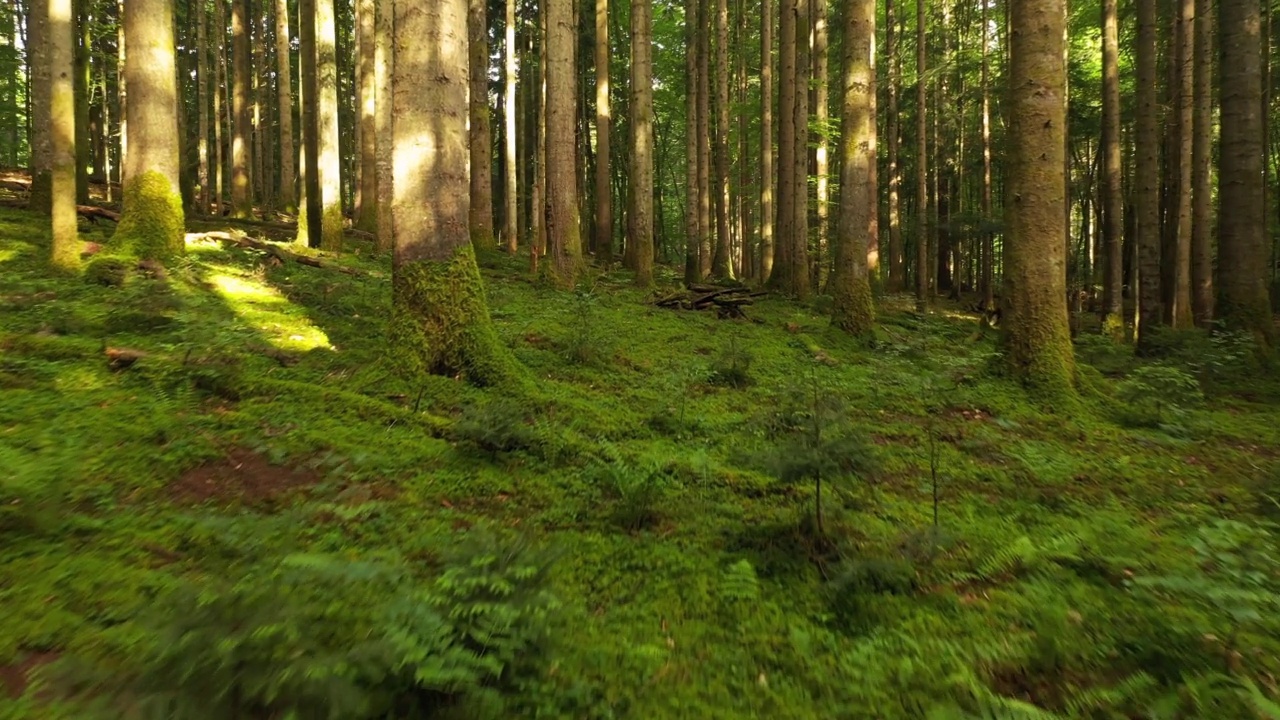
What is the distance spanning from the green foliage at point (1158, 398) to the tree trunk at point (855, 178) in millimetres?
4450

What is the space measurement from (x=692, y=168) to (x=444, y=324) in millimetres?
15725

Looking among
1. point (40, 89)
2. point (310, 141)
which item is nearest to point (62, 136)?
point (40, 89)

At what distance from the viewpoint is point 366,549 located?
3.39 m

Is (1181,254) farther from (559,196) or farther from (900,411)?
(559,196)

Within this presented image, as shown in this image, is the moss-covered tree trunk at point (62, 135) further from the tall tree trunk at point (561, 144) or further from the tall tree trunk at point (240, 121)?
the tall tree trunk at point (240, 121)

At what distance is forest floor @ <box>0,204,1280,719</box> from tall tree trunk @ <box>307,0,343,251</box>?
240 inches

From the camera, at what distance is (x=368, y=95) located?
17.2 meters

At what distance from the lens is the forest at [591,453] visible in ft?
7.80

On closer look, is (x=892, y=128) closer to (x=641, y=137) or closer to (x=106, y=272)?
(x=641, y=137)

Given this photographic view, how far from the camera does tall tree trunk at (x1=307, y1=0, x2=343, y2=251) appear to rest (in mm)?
14141

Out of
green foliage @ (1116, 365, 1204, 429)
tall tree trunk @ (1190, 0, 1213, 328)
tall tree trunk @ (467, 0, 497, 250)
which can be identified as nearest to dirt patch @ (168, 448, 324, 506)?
green foliage @ (1116, 365, 1204, 429)

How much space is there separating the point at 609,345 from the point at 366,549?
6.40m

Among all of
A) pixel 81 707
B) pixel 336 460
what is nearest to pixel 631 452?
pixel 336 460

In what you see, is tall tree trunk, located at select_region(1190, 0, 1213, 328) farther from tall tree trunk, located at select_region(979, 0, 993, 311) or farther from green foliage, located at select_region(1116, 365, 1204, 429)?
tall tree trunk, located at select_region(979, 0, 993, 311)
